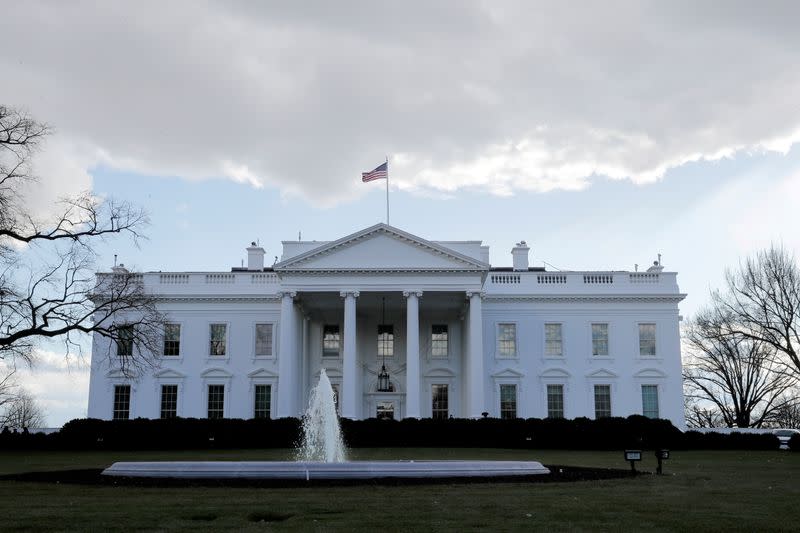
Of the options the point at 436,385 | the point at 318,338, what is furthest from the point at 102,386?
the point at 436,385

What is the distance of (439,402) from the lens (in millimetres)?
47875

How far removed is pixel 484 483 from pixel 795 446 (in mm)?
23844

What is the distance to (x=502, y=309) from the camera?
4822 centimetres

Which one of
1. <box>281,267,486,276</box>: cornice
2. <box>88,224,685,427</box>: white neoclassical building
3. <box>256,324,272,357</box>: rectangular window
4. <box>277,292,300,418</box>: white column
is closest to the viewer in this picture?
<box>277,292,300,418</box>: white column

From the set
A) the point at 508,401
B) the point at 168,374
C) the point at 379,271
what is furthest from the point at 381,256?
the point at 168,374

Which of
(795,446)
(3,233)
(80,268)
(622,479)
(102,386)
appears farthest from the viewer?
(102,386)

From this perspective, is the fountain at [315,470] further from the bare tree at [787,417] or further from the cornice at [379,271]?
the bare tree at [787,417]

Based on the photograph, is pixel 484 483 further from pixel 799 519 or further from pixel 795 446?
pixel 795 446

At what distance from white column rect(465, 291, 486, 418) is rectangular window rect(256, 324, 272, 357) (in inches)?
450

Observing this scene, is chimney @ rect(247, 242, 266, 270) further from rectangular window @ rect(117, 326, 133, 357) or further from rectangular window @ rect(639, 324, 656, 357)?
rectangular window @ rect(639, 324, 656, 357)

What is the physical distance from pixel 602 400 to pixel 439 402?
8916mm

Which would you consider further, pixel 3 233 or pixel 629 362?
pixel 629 362

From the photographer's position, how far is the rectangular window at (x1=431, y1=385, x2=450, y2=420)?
47.7 meters

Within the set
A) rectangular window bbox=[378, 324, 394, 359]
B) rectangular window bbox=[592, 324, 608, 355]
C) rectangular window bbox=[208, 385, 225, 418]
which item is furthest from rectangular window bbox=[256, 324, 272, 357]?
rectangular window bbox=[592, 324, 608, 355]
